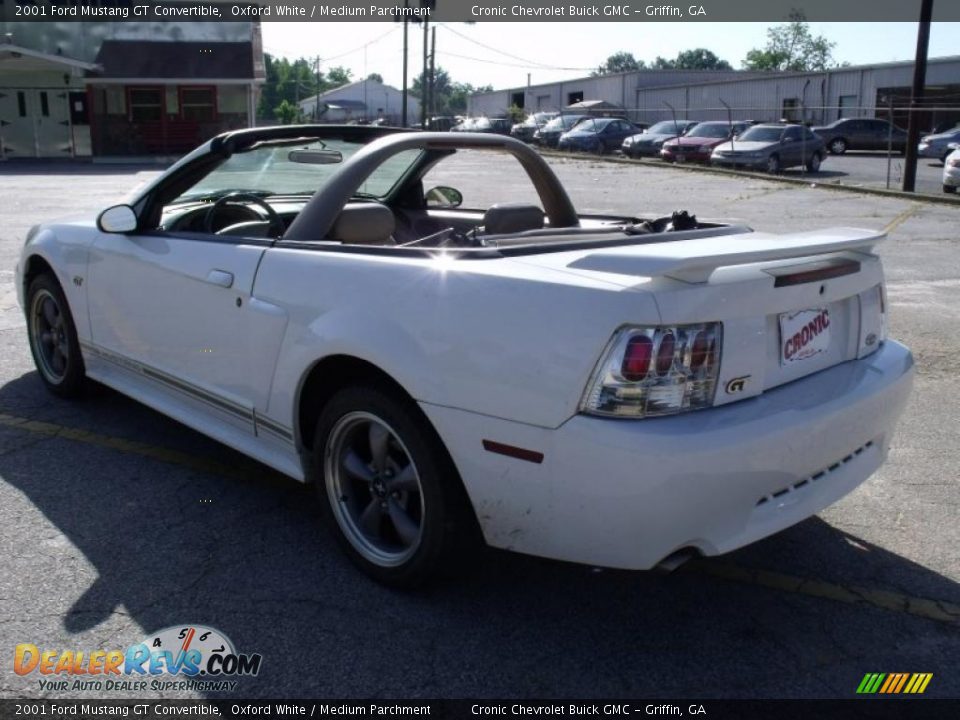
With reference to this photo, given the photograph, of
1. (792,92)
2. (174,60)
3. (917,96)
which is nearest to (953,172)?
(917,96)

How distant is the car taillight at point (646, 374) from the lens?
2725 millimetres

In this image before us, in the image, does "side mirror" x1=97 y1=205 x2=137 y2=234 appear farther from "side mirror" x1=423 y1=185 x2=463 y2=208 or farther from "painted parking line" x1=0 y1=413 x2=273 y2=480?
"side mirror" x1=423 y1=185 x2=463 y2=208

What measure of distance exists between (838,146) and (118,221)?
124 ft

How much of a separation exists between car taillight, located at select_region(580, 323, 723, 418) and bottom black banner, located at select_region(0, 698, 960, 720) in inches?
33.7

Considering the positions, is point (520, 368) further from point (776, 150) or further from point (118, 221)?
point (776, 150)

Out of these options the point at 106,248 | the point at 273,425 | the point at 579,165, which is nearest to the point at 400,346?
the point at 273,425

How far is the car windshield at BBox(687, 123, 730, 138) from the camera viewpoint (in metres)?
32.1

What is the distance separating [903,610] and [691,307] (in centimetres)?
143

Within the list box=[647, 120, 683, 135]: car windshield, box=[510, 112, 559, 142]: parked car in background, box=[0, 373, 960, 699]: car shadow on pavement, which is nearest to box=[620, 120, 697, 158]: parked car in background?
box=[647, 120, 683, 135]: car windshield

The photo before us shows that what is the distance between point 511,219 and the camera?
4438 mm

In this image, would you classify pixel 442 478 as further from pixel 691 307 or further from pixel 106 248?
pixel 106 248

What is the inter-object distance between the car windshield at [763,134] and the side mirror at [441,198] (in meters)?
24.5

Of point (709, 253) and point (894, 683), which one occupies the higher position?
point (709, 253)

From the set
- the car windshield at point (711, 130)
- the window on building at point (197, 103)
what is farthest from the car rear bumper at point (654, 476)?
the window on building at point (197, 103)
